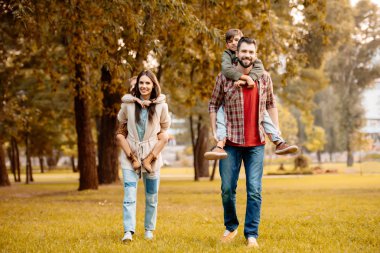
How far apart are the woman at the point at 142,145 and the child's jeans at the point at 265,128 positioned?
0.81 m

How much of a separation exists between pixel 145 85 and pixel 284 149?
1.93 meters

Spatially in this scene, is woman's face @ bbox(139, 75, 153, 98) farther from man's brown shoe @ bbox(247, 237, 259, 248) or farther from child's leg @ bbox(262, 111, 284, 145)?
man's brown shoe @ bbox(247, 237, 259, 248)

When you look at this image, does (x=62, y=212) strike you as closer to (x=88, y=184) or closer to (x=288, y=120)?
(x=88, y=184)

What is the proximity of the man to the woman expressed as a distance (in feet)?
2.77

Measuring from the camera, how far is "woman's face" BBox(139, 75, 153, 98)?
7422mm

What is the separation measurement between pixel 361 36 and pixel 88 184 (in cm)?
3888

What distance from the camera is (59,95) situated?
93.8 feet

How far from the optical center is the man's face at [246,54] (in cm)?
677

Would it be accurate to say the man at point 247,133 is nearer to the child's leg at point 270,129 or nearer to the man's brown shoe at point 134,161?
the child's leg at point 270,129

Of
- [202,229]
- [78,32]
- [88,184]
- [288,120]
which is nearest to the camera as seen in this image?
[202,229]

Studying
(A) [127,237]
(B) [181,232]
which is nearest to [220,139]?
Result: (A) [127,237]

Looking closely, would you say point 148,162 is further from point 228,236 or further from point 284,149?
point 284,149

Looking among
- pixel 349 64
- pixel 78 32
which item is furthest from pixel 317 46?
pixel 349 64

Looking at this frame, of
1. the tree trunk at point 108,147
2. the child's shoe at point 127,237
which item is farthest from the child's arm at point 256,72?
the tree trunk at point 108,147
